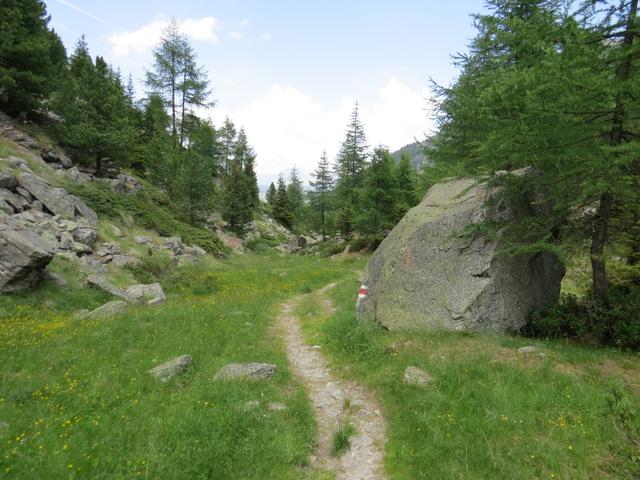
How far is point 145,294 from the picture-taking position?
51.6 ft

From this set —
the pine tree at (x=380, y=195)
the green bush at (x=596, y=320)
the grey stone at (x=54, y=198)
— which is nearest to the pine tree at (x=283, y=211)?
the pine tree at (x=380, y=195)

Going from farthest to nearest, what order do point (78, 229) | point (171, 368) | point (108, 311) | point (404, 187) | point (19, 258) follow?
point (404, 187) → point (78, 229) → point (19, 258) → point (108, 311) → point (171, 368)

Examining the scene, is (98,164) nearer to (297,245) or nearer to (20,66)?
(20,66)

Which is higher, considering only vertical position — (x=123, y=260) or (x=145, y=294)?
(x=123, y=260)

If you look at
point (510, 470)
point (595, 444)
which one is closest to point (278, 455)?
point (510, 470)

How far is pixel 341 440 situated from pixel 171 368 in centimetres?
440

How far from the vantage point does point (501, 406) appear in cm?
635

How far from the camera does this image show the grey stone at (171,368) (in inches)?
312

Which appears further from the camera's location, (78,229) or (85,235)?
(78,229)

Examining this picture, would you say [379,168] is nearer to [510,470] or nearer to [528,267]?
[528,267]

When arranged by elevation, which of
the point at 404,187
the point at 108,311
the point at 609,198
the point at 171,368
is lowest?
the point at 171,368

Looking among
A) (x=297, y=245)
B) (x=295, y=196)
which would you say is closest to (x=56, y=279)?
(x=297, y=245)

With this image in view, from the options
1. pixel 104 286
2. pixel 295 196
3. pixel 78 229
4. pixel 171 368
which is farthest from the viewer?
pixel 295 196

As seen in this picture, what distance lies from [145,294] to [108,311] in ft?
11.0
